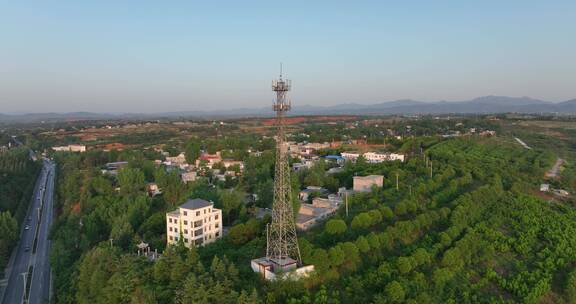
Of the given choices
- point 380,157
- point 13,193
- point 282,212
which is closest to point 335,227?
point 282,212

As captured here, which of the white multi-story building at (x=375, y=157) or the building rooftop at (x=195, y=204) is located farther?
the white multi-story building at (x=375, y=157)

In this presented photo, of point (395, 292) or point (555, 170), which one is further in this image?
point (555, 170)

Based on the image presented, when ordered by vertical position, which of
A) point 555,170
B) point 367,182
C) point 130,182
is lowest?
point 555,170

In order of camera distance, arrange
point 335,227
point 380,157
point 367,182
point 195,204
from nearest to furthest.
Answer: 1. point 335,227
2. point 195,204
3. point 367,182
4. point 380,157

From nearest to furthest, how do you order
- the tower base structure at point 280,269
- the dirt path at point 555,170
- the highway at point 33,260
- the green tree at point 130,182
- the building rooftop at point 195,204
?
1. the tower base structure at point 280,269
2. the highway at point 33,260
3. the building rooftop at point 195,204
4. the green tree at point 130,182
5. the dirt path at point 555,170

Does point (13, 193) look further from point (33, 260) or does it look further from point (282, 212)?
point (282, 212)

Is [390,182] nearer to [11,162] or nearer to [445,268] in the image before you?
[445,268]

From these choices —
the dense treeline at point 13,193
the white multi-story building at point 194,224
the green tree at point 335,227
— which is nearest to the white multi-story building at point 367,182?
the green tree at point 335,227

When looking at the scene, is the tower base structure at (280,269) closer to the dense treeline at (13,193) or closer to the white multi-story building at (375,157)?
the dense treeline at (13,193)
